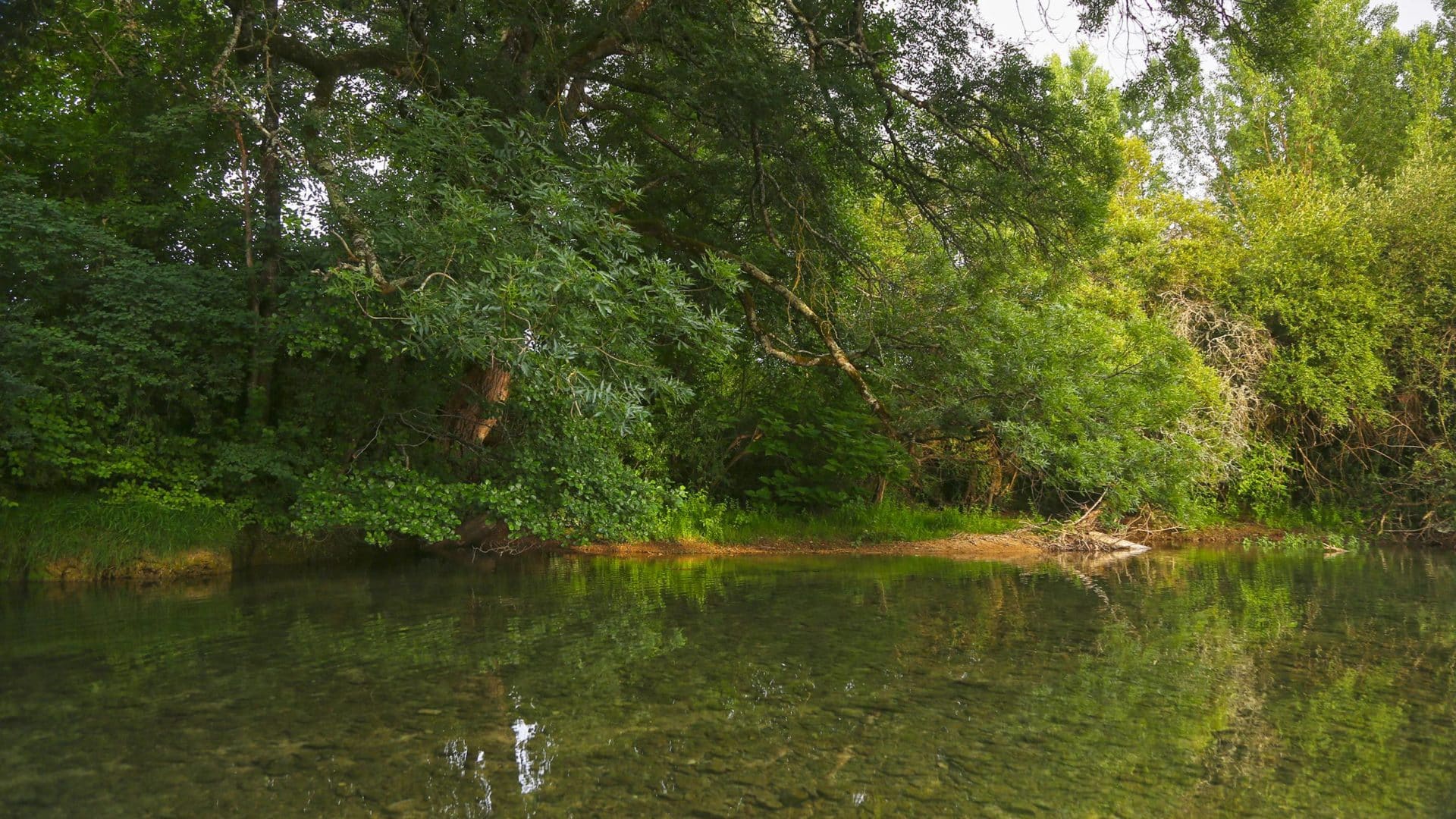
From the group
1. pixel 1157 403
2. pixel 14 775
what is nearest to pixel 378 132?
pixel 14 775

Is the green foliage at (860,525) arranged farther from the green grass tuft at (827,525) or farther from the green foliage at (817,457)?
the green foliage at (817,457)

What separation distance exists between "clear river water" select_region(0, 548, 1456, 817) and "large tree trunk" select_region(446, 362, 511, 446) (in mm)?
3175

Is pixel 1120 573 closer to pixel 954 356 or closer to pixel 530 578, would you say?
pixel 954 356

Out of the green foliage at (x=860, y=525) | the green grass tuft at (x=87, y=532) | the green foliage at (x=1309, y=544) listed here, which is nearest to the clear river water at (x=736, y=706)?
the green grass tuft at (x=87, y=532)

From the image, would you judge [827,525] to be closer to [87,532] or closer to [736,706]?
[87,532]

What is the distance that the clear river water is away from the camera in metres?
3.08

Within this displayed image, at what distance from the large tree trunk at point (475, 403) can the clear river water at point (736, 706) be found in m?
3.17

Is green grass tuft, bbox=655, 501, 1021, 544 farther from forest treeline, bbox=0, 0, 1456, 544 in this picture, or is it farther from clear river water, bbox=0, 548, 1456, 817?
clear river water, bbox=0, 548, 1456, 817

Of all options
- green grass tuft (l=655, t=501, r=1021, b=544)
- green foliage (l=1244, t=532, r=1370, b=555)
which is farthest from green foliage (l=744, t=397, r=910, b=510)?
green foliage (l=1244, t=532, r=1370, b=555)

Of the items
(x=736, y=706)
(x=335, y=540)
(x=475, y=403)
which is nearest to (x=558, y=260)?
(x=736, y=706)

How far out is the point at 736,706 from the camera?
13.6 ft

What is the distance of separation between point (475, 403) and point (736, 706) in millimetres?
7563

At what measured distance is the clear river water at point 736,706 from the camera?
3.08m

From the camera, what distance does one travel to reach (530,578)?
31.2 feet
